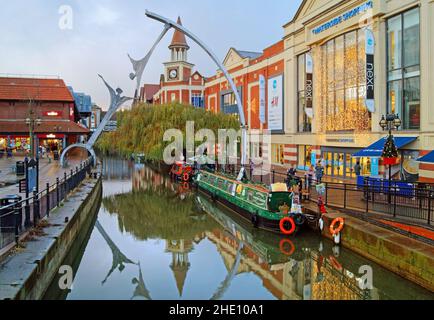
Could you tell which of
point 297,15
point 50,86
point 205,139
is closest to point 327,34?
point 297,15

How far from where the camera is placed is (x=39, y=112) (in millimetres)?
47688

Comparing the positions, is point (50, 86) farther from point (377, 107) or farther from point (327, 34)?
point (377, 107)

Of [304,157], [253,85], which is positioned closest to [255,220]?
[304,157]

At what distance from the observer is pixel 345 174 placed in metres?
26.4

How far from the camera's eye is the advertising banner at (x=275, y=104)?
122ft

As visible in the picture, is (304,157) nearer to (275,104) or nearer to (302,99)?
(302,99)

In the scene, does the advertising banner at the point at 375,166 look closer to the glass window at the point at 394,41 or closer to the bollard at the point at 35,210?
the glass window at the point at 394,41

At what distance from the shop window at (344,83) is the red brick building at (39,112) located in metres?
29.2

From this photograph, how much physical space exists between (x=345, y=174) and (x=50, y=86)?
39683mm

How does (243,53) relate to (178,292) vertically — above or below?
above

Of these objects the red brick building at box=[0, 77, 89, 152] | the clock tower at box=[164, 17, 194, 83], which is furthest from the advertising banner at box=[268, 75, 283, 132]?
the clock tower at box=[164, 17, 194, 83]

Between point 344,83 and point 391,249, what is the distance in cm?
1769

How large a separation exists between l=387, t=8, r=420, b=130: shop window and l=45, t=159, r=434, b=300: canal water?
33.3 ft

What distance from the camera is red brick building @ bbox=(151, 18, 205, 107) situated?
219 ft
